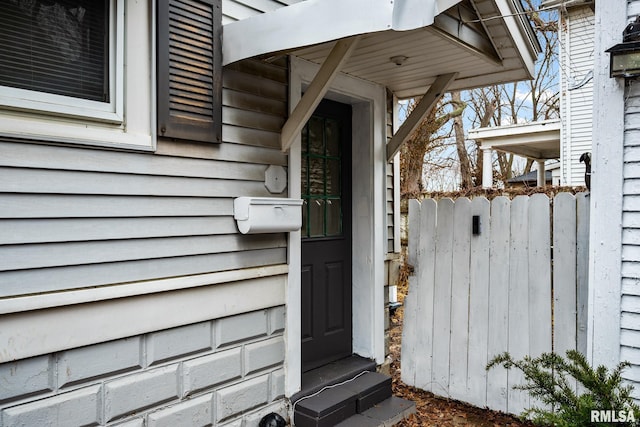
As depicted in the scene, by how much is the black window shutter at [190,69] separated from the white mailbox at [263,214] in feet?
1.29

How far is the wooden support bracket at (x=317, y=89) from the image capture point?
8.24 ft

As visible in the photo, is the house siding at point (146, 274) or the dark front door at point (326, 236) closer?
the house siding at point (146, 274)

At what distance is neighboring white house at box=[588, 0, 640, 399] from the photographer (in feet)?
8.37

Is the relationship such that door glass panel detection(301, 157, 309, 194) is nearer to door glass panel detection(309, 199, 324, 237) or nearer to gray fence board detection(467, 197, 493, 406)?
door glass panel detection(309, 199, 324, 237)

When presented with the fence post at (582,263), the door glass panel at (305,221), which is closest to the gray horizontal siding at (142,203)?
the door glass panel at (305,221)

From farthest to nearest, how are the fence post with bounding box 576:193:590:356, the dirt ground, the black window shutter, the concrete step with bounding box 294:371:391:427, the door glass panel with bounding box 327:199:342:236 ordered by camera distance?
the door glass panel with bounding box 327:199:342:236 < the dirt ground < the fence post with bounding box 576:193:590:356 < the concrete step with bounding box 294:371:391:427 < the black window shutter

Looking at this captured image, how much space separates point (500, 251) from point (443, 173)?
1154 centimetres

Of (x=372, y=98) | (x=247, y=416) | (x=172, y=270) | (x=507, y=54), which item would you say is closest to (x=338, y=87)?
(x=372, y=98)

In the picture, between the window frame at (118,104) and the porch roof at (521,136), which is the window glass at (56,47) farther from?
the porch roof at (521,136)

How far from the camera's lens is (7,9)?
1.82 meters

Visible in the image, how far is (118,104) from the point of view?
2135 mm

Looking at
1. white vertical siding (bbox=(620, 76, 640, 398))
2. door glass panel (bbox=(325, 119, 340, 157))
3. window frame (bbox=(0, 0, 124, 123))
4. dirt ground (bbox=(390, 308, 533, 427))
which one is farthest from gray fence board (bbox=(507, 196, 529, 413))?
window frame (bbox=(0, 0, 124, 123))

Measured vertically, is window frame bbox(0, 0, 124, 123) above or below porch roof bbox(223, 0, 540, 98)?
below

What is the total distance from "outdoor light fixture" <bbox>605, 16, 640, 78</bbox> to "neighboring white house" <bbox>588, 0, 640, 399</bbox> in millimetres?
83
